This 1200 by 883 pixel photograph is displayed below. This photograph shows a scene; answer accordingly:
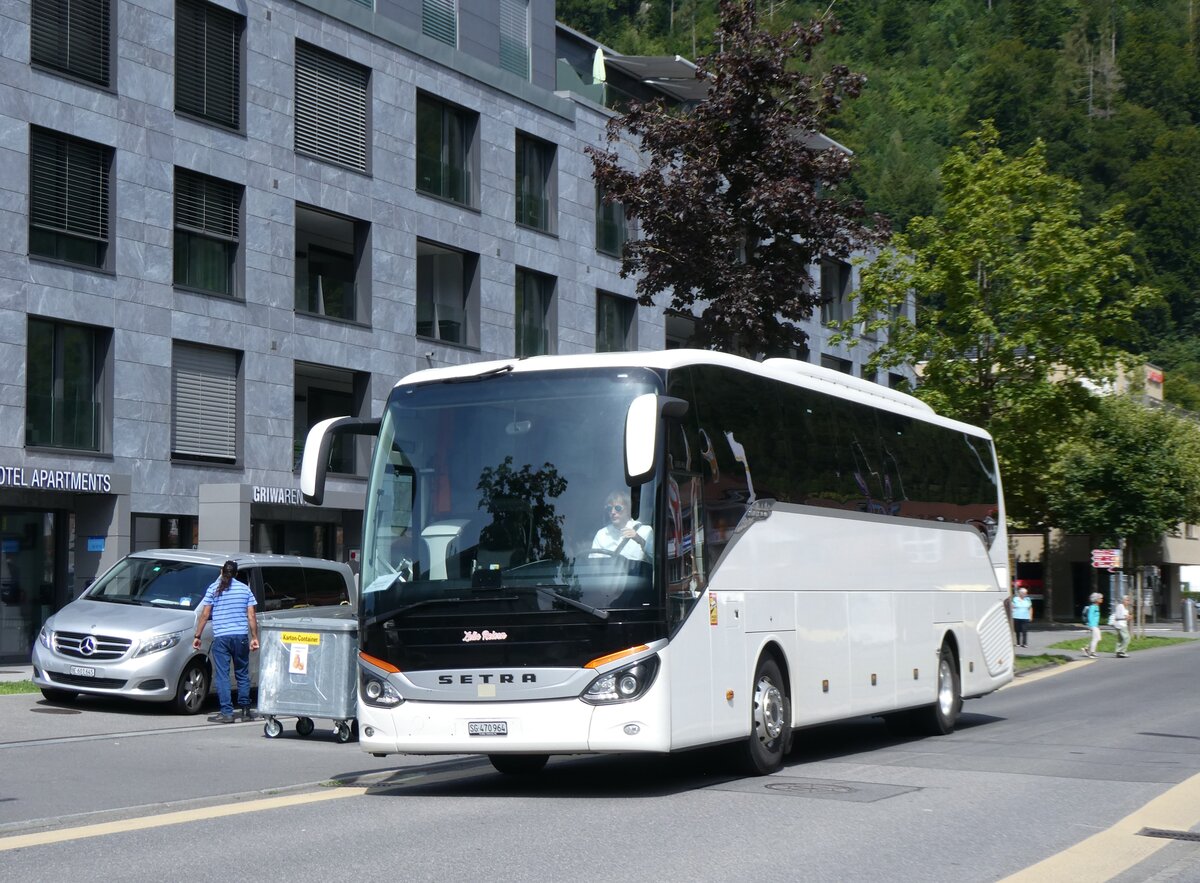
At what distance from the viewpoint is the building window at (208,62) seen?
30547mm

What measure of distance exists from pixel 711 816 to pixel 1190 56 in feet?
426

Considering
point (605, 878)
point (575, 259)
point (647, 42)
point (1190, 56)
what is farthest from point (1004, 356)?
point (1190, 56)

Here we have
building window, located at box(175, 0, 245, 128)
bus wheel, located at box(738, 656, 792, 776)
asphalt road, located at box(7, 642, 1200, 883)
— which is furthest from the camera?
building window, located at box(175, 0, 245, 128)

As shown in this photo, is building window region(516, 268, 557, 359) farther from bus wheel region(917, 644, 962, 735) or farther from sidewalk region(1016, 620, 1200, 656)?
bus wheel region(917, 644, 962, 735)

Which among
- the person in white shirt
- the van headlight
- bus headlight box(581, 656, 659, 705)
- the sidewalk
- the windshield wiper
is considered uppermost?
the windshield wiper

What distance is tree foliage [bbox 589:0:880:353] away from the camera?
923 inches

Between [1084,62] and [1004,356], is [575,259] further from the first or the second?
[1084,62]

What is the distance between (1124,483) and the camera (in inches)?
2429

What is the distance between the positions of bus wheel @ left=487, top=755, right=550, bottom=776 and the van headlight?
6529 millimetres

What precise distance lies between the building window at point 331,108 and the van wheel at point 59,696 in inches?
641

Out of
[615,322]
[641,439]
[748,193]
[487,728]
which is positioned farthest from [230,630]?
[615,322]

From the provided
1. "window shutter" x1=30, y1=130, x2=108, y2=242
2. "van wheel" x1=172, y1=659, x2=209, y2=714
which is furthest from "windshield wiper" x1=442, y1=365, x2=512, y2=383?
"window shutter" x1=30, y1=130, x2=108, y2=242

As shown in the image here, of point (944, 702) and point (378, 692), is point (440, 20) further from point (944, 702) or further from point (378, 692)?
point (378, 692)

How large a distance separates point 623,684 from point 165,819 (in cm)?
321
